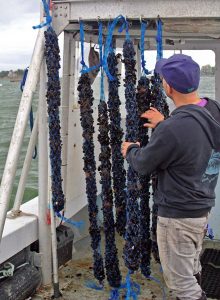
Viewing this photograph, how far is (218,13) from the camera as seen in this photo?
11.0 ft

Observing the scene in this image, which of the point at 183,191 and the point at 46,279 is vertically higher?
the point at 183,191

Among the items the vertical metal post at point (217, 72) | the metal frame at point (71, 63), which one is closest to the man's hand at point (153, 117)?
the metal frame at point (71, 63)

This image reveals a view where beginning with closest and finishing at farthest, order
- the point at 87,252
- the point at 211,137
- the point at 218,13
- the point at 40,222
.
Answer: the point at 211,137 → the point at 218,13 → the point at 40,222 → the point at 87,252

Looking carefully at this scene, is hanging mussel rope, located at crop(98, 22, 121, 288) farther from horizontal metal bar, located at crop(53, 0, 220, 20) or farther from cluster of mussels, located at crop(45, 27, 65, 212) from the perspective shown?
cluster of mussels, located at crop(45, 27, 65, 212)

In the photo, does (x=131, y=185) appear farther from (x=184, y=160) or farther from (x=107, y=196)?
(x=184, y=160)

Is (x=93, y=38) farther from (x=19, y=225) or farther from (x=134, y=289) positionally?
(x=134, y=289)

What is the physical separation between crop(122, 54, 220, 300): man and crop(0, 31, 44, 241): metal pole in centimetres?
88

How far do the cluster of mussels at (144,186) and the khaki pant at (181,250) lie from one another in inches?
29.9

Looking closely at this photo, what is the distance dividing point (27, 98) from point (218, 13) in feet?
4.90

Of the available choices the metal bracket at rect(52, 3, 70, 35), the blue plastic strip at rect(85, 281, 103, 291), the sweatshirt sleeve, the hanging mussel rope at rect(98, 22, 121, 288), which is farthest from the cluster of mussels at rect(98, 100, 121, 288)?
the sweatshirt sleeve

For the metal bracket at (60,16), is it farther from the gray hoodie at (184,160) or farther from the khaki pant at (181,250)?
the khaki pant at (181,250)

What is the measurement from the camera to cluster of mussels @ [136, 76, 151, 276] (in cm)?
352

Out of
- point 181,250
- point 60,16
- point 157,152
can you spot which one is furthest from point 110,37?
point 181,250

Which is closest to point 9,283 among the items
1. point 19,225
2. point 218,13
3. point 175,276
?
point 19,225
